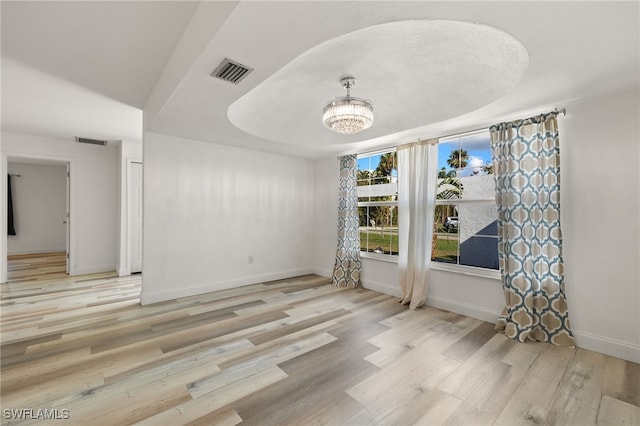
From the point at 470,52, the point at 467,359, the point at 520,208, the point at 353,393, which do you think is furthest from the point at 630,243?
the point at 353,393

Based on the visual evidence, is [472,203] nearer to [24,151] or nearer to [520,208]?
[520,208]

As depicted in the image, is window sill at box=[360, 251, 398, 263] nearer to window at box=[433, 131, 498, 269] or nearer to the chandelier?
window at box=[433, 131, 498, 269]

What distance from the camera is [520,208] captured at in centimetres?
286

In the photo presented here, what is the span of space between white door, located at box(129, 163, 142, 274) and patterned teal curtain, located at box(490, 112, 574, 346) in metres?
5.93

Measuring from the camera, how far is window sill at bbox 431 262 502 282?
3.21 meters

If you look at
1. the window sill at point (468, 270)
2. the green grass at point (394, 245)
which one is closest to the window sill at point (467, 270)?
the window sill at point (468, 270)

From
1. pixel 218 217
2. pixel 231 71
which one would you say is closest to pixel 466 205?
pixel 231 71

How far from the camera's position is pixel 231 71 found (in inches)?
75.6

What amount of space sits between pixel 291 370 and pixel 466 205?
2.88m

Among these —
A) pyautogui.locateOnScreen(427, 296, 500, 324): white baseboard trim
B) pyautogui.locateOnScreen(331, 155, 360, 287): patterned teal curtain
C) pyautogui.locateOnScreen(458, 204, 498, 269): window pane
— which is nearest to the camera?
pyautogui.locateOnScreen(427, 296, 500, 324): white baseboard trim

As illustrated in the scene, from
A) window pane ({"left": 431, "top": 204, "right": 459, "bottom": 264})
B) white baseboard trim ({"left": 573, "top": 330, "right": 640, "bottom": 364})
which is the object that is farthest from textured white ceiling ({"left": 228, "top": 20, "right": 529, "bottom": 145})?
white baseboard trim ({"left": 573, "top": 330, "right": 640, "bottom": 364})

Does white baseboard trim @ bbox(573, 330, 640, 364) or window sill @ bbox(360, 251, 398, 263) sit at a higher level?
window sill @ bbox(360, 251, 398, 263)

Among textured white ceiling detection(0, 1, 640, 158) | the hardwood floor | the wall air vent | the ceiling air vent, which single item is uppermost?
the wall air vent

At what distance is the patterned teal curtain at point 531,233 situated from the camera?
8.79ft
